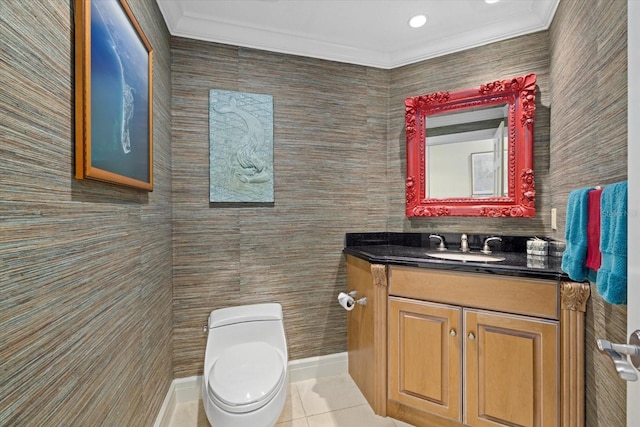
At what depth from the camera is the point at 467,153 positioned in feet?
6.45

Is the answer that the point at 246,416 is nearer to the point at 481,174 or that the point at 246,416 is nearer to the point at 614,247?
the point at 614,247

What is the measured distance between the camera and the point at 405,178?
2162 millimetres

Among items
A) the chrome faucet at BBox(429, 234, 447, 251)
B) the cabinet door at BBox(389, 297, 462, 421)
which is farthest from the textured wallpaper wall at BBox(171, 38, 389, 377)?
the cabinet door at BBox(389, 297, 462, 421)

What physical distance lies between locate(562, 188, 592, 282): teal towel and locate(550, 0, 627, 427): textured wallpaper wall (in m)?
0.13

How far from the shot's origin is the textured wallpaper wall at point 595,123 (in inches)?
38.0

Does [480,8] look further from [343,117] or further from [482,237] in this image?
[482,237]

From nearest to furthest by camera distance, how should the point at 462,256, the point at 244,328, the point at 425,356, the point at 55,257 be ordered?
the point at 55,257 < the point at 425,356 < the point at 244,328 < the point at 462,256

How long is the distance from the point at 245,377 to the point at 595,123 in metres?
1.93

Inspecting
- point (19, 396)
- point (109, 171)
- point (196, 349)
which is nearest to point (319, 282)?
point (196, 349)

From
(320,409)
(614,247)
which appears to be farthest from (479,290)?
(320,409)

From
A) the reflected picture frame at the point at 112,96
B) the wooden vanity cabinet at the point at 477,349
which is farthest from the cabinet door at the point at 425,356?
the reflected picture frame at the point at 112,96

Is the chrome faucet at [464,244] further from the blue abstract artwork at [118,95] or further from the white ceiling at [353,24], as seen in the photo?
the blue abstract artwork at [118,95]

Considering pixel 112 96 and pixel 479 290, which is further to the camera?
pixel 479 290

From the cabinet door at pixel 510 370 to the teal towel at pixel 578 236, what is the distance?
380 mm
